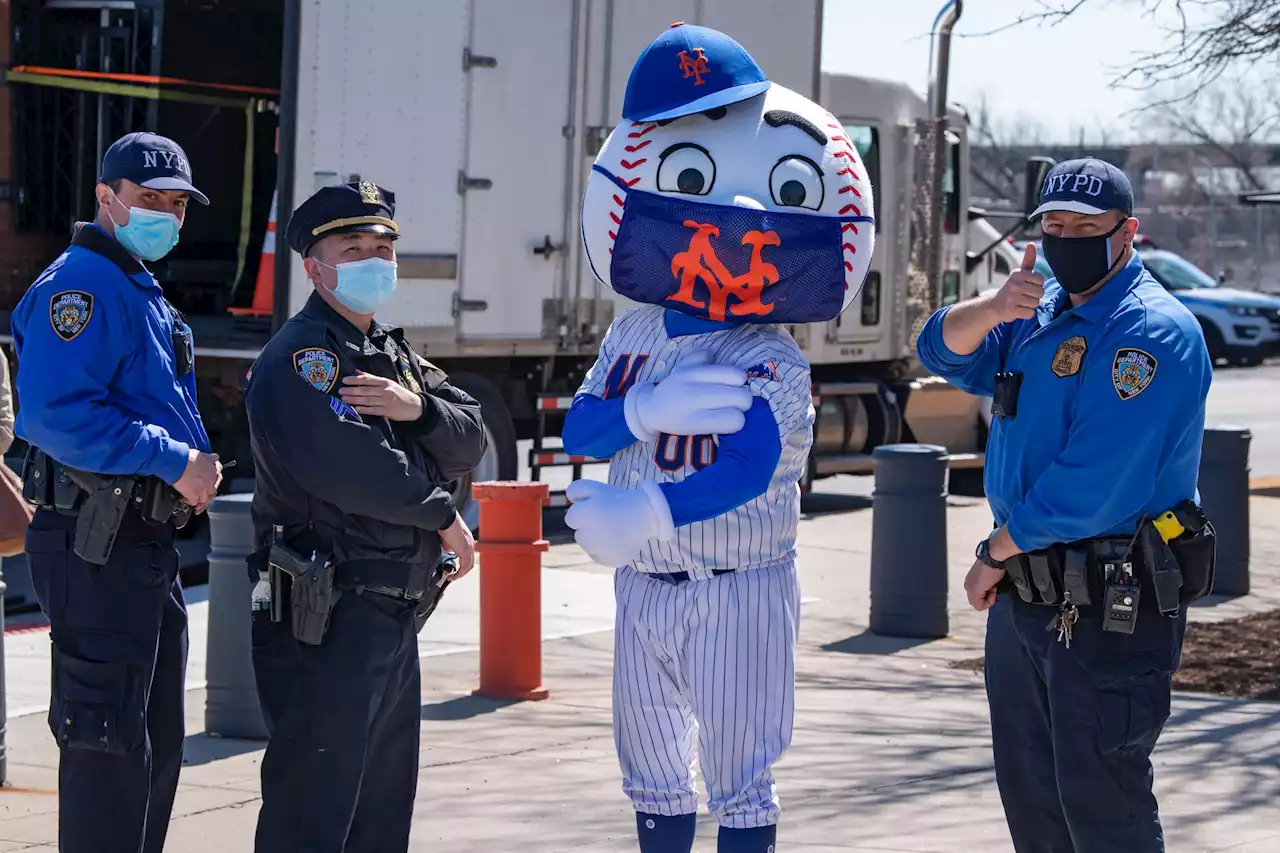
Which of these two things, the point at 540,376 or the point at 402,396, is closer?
the point at 402,396

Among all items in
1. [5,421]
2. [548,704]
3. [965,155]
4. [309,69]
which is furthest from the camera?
[965,155]

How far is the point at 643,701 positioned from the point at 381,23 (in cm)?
692

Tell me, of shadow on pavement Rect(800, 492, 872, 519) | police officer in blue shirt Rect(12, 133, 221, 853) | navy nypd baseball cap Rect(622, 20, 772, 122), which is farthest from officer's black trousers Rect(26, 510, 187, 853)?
shadow on pavement Rect(800, 492, 872, 519)

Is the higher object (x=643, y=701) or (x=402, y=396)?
(x=402, y=396)

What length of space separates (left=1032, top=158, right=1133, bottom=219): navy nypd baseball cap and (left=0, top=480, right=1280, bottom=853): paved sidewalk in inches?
86.0

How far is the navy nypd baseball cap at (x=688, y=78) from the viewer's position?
4746 mm

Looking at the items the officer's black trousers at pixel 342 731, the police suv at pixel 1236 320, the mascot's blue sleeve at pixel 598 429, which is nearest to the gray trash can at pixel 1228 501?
the mascot's blue sleeve at pixel 598 429

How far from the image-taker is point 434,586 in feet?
16.0

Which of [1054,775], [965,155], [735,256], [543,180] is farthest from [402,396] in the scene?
[965,155]

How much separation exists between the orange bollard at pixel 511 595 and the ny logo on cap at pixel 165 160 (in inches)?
117

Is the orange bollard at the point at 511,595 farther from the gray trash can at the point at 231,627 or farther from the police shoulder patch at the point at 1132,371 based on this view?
the police shoulder patch at the point at 1132,371

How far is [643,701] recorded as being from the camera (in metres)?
4.70

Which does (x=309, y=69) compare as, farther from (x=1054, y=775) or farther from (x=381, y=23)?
(x=1054, y=775)

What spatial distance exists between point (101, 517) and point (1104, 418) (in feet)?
8.11
